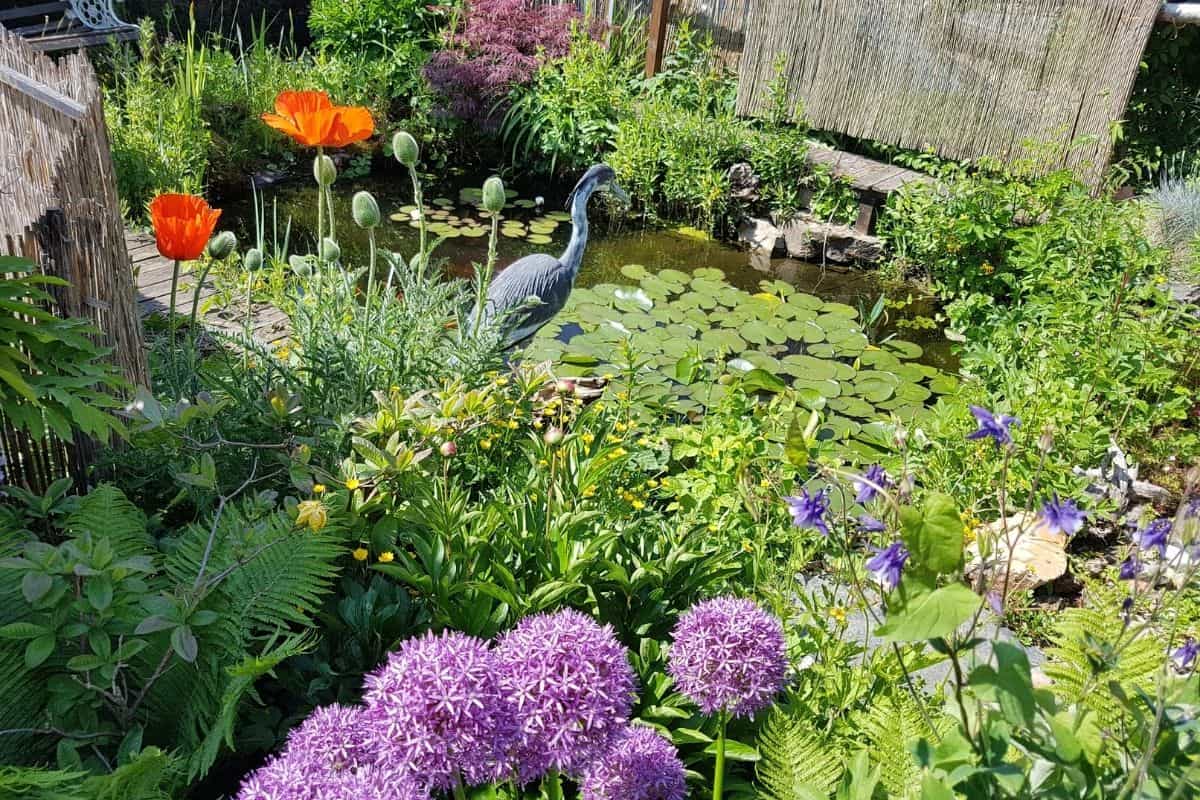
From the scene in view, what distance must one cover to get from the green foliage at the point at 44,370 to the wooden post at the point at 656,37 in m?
5.47

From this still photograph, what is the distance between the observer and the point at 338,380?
2.31m

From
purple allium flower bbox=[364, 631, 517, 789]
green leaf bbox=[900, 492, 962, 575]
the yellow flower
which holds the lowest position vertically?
the yellow flower

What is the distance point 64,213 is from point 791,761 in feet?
5.71

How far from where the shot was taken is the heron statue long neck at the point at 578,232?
3322mm

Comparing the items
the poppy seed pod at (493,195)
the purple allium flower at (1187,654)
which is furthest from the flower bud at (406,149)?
the purple allium flower at (1187,654)

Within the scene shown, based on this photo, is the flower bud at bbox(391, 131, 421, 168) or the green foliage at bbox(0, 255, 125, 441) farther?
the flower bud at bbox(391, 131, 421, 168)

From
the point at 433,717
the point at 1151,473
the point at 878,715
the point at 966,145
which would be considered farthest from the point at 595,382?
the point at 966,145

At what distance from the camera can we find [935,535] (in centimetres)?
84

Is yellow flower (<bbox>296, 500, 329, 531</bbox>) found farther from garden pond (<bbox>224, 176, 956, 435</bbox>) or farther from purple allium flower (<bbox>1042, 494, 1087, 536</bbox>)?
garden pond (<bbox>224, 176, 956, 435</bbox>)

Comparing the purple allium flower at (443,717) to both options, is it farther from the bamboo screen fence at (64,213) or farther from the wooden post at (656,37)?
the wooden post at (656,37)

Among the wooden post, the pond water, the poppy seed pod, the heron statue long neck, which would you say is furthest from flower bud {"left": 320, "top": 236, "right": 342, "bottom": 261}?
the wooden post

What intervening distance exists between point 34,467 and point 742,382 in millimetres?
2018

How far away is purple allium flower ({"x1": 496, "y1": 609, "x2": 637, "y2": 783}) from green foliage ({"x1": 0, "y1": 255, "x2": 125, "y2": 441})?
98 centimetres

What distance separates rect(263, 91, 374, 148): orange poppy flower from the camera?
230cm
